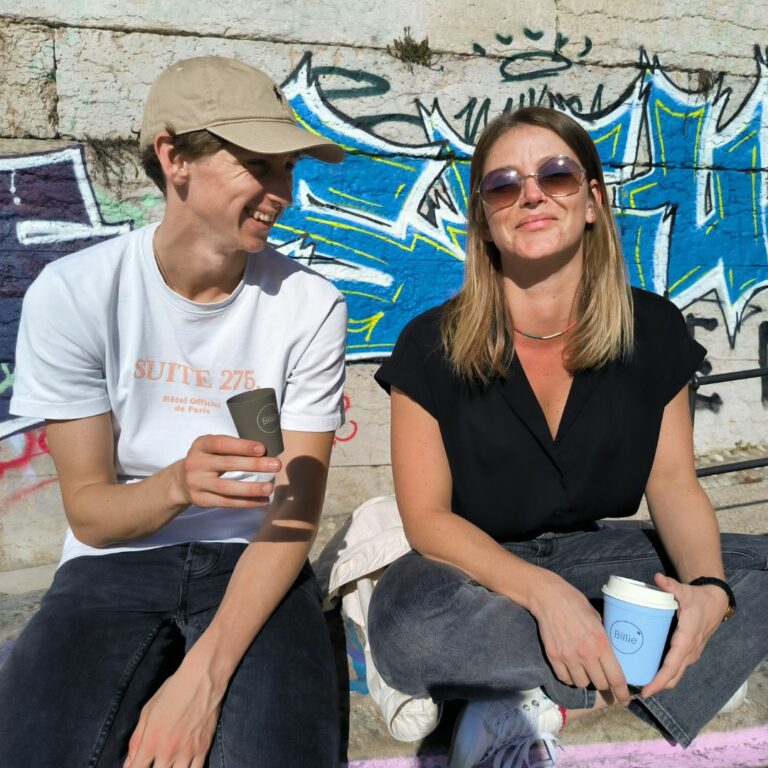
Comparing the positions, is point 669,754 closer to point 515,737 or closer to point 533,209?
point 515,737

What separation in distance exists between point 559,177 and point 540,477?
A: 876 mm

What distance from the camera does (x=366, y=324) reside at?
4.21m

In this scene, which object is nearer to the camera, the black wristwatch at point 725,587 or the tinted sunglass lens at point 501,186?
the black wristwatch at point 725,587

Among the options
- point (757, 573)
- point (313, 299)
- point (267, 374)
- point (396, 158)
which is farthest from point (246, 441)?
point (396, 158)

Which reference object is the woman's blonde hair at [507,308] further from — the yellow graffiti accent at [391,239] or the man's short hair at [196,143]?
the yellow graffiti accent at [391,239]

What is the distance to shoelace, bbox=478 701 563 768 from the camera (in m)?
1.97

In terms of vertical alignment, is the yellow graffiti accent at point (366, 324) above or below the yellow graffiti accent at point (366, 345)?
above

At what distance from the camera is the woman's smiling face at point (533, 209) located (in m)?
2.21

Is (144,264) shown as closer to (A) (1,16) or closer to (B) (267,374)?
(B) (267,374)

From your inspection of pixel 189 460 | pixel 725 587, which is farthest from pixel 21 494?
pixel 725 587

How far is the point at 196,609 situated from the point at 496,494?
90 cm

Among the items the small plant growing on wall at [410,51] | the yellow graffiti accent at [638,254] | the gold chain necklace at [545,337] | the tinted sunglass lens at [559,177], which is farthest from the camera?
the yellow graffiti accent at [638,254]

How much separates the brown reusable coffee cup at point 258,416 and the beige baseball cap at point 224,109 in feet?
2.07

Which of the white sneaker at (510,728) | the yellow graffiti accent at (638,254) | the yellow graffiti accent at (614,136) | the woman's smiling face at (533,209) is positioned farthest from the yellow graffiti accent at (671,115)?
the white sneaker at (510,728)
